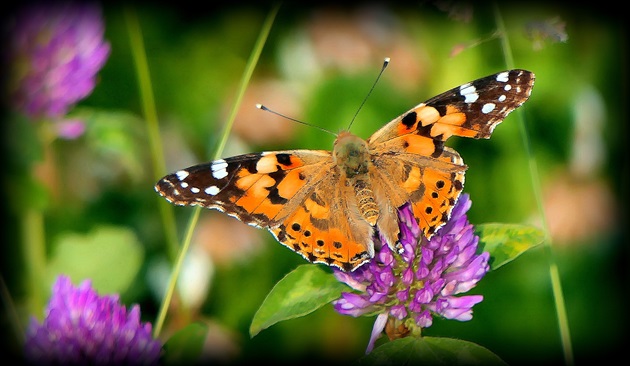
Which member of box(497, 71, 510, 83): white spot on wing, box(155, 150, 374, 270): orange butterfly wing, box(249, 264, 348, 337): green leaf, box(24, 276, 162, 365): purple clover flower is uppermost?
box(497, 71, 510, 83): white spot on wing

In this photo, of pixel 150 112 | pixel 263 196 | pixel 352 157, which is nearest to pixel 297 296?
pixel 263 196

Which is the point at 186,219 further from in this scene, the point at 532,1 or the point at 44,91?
A: the point at 532,1

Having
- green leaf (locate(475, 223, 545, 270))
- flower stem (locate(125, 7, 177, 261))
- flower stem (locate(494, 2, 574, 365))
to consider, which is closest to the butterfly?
green leaf (locate(475, 223, 545, 270))

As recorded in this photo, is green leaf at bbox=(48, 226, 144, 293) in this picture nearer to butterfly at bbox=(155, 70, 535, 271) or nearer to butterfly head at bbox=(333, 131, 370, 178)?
butterfly at bbox=(155, 70, 535, 271)

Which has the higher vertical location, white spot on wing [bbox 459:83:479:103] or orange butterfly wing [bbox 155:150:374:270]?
white spot on wing [bbox 459:83:479:103]

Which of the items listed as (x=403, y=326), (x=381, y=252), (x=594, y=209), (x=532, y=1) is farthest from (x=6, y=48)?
(x=594, y=209)

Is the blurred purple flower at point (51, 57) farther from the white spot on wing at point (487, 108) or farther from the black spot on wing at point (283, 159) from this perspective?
the white spot on wing at point (487, 108)

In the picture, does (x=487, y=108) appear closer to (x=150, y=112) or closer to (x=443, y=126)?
(x=443, y=126)
